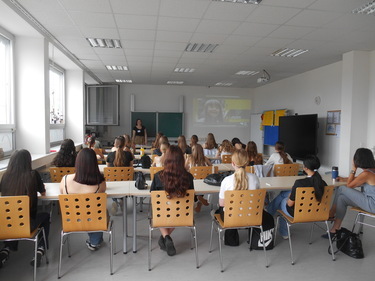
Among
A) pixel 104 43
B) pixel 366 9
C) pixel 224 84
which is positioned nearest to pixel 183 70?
pixel 224 84

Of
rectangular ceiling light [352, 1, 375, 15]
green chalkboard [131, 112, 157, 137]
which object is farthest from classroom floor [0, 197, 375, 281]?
green chalkboard [131, 112, 157, 137]

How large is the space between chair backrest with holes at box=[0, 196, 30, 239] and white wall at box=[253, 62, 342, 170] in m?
6.96

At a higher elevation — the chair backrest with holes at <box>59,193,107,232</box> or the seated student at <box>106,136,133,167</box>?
the seated student at <box>106,136,133,167</box>

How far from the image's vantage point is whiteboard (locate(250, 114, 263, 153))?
1073 centimetres

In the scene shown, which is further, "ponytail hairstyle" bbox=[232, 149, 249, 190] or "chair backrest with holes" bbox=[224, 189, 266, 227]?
"ponytail hairstyle" bbox=[232, 149, 249, 190]

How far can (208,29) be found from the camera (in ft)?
15.6

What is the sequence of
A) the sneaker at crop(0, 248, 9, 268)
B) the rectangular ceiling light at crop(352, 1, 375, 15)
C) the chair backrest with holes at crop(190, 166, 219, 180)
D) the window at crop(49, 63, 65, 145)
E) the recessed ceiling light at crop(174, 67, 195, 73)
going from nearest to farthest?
the sneaker at crop(0, 248, 9, 268), the rectangular ceiling light at crop(352, 1, 375, 15), the chair backrest with holes at crop(190, 166, 219, 180), the window at crop(49, 63, 65, 145), the recessed ceiling light at crop(174, 67, 195, 73)

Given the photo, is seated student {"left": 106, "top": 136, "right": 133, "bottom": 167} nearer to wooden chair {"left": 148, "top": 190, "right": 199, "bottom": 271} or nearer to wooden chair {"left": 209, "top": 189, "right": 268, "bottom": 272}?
wooden chair {"left": 148, "top": 190, "right": 199, "bottom": 271}

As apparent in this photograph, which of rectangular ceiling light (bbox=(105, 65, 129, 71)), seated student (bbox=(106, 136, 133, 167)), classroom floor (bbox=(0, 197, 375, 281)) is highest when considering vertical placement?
rectangular ceiling light (bbox=(105, 65, 129, 71))

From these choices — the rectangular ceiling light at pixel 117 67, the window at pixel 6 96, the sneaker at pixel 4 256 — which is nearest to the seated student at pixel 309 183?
the sneaker at pixel 4 256

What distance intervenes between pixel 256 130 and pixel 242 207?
28.5ft

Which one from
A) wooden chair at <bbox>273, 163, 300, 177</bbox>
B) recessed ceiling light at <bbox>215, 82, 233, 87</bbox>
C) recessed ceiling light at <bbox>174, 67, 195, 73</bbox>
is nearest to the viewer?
wooden chair at <bbox>273, 163, 300, 177</bbox>

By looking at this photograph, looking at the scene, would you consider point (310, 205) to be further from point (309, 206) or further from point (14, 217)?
point (14, 217)

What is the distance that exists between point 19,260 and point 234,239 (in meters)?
2.38
